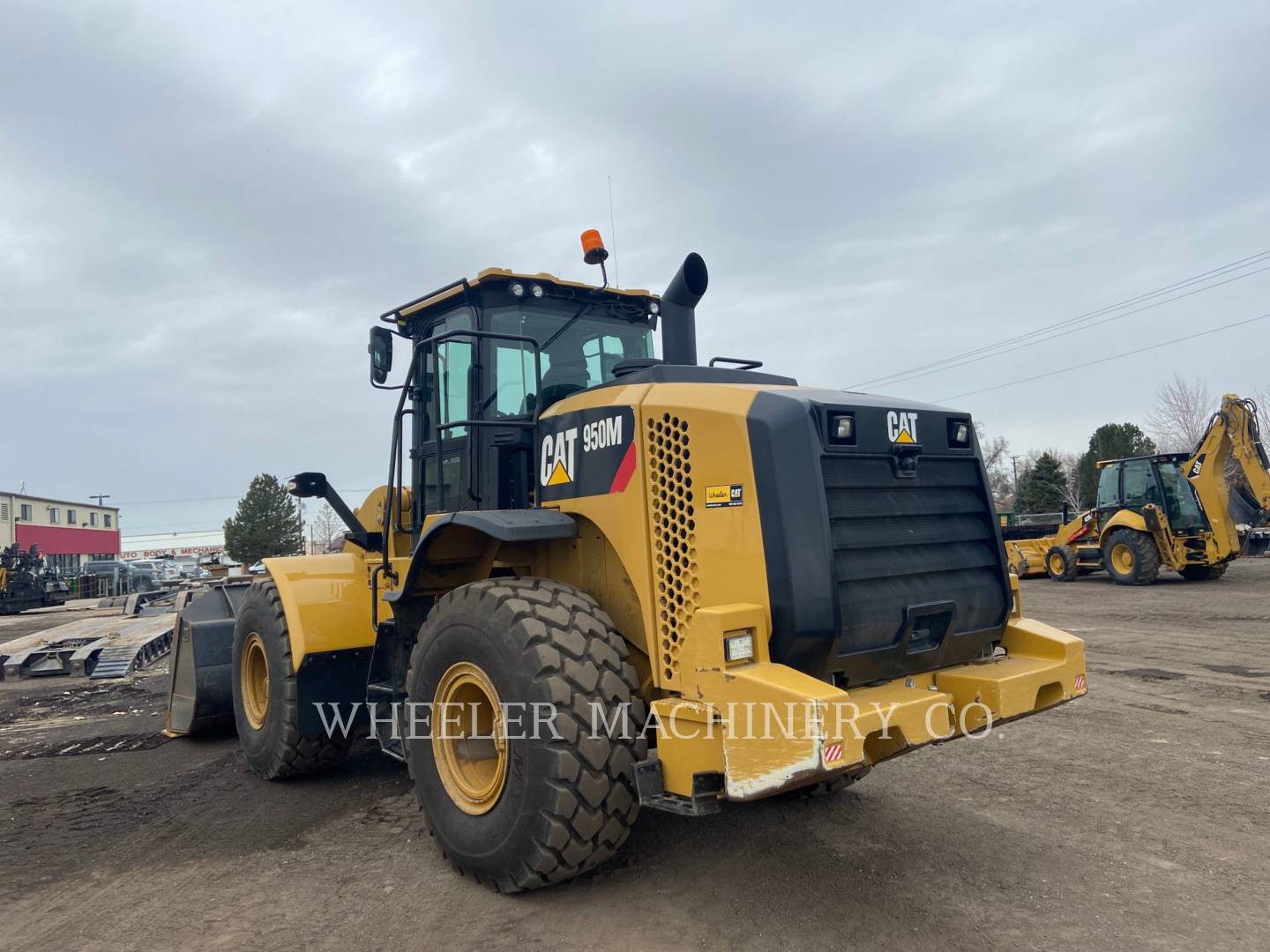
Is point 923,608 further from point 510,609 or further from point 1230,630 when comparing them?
point 1230,630

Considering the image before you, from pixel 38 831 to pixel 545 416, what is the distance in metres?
3.56

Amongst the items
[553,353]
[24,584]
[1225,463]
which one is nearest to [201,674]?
[553,353]

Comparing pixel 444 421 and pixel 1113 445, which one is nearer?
pixel 444 421

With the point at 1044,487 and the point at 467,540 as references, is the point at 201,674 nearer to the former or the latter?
the point at 467,540

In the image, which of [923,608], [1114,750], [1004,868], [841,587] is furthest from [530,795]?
[1114,750]

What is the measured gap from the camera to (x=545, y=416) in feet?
14.5

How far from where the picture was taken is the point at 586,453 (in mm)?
3998

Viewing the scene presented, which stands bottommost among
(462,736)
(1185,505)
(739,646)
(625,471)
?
(462,736)

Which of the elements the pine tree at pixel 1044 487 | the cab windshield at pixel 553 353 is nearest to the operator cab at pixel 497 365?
the cab windshield at pixel 553 353

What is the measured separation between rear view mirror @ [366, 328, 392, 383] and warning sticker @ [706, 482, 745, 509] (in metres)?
2.51

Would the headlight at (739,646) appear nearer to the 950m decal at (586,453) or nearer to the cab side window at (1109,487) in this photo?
the 950m decal at (586,453)

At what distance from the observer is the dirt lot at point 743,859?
332 cm

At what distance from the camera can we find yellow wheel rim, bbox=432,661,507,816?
154 inches

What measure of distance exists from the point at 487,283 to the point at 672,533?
2120mm
